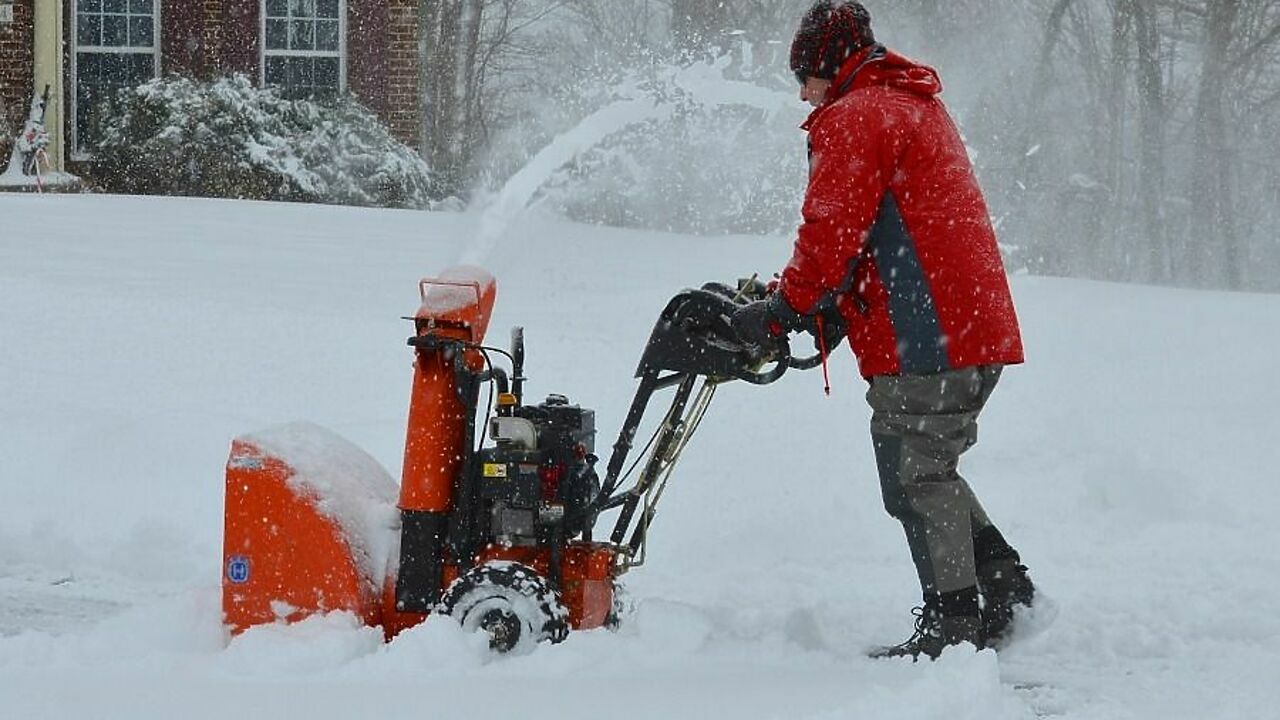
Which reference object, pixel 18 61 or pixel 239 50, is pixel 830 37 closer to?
pixel 239 50

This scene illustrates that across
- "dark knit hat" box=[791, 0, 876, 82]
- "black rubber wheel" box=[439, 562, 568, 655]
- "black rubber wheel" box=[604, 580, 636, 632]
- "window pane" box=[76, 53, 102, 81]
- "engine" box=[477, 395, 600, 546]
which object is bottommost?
"black rubber wheel" box=[604, 580, 636, 632]

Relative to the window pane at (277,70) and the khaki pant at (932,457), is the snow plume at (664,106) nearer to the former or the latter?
the window pane at (277,70)

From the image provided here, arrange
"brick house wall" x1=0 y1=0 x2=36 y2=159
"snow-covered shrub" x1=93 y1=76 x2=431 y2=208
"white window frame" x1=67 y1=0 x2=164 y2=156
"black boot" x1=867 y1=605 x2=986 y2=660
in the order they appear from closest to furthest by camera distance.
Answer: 1. "black boot" x1=867 y1=605 x2=986 y2=660
2. "snow-covered shrub" x1=93 y1=76 x2=431 y2=208
3. "brick house wall" x1=0 y1=0 x2=36 y2=159
4. "white window frame" x1=67 y1=0 x2=164 y2=156

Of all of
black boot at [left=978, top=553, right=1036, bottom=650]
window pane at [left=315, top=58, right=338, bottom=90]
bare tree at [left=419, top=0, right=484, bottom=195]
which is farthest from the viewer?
bare tree at [left=419, top=0, right=484, bottom=195]

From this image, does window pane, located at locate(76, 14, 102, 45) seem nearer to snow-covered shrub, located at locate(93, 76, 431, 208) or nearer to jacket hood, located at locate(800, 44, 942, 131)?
snow-covered shrub, located at locate(93, 76, 431, 208)

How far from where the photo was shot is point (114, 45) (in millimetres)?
16953

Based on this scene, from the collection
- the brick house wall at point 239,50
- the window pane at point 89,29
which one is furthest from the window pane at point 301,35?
the window pane at point 89,29

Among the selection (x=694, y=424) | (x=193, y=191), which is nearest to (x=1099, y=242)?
(x=193, y=191)

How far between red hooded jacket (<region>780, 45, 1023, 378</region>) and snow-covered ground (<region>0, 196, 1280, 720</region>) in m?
0.78

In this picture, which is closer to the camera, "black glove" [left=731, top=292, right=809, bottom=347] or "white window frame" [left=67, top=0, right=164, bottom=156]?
"black glove" [left=731, top=292, right=809, bottom=347]

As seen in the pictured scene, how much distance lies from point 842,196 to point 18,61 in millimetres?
14458

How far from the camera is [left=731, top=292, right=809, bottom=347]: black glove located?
12.7 feet

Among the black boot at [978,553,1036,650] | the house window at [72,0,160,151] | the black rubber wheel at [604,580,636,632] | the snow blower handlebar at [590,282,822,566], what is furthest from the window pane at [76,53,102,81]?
the black boot at [978,553,1036,650]

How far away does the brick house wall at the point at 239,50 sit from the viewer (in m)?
16.3
